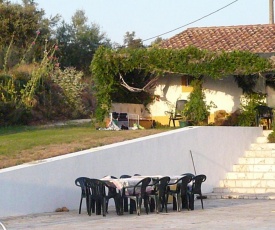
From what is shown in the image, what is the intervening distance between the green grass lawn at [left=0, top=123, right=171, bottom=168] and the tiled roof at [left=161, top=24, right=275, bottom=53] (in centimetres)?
648

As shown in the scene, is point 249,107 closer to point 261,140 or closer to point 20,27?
point 261,140

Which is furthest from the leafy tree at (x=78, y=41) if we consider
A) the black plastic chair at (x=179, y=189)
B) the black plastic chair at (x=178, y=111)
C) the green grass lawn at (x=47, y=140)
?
the black plastic chair at (x=179, y=189)

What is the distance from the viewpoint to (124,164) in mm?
20328

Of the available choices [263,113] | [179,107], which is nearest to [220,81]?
[179,107]

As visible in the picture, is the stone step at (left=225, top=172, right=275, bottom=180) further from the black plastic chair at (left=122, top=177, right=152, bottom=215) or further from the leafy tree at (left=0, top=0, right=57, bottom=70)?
the leafy tree at (left=0, top=0, right=57, bottom=70)

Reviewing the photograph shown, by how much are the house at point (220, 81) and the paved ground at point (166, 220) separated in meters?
10.4

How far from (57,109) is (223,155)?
307 inches

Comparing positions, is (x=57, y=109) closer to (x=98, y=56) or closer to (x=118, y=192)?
(x=98, y=56)

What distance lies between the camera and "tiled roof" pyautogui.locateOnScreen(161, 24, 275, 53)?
28.6m

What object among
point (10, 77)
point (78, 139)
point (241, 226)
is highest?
point (10, 77)

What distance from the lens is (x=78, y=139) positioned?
2166cm

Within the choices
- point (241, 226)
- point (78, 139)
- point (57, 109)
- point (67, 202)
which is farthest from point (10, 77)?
point (241, 226)

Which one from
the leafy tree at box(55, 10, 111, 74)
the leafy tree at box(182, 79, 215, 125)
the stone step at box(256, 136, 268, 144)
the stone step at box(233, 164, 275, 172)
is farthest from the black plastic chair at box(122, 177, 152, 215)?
the leafy tree at box(55, 10, 111, 74)

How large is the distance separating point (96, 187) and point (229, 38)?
15.0 meters
